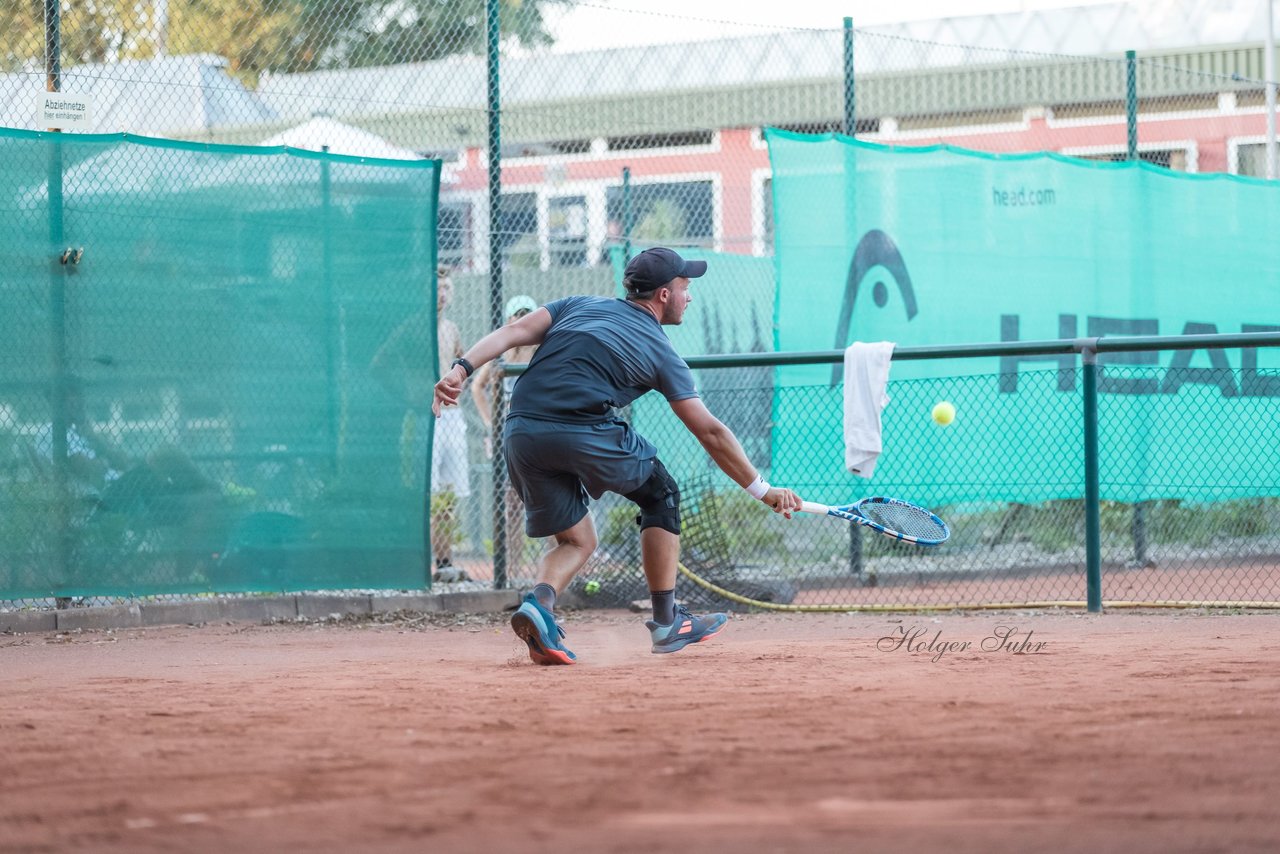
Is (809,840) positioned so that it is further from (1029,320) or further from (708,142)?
(708,142)

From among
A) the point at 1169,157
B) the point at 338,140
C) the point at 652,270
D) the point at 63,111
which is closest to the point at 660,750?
the point at 652,270

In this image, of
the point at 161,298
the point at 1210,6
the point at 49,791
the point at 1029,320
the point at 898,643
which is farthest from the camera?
the point at 1210,6

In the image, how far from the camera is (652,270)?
250 inches

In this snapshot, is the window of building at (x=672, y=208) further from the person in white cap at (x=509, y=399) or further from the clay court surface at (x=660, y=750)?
the clay court surface at (x=660, y=750)

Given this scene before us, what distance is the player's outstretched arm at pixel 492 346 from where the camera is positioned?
5.93m

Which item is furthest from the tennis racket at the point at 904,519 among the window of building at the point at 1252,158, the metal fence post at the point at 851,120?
the window of building at the point at 1252,158

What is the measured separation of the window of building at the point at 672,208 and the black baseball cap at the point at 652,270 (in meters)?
7.76

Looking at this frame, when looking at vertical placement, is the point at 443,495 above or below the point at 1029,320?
below

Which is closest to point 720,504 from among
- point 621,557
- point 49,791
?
point 621,557

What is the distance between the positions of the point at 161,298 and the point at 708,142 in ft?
31.0

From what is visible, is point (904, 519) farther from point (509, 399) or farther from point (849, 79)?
point (849, 79)

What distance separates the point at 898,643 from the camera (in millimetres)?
6891

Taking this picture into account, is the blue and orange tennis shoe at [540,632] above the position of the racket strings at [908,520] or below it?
below

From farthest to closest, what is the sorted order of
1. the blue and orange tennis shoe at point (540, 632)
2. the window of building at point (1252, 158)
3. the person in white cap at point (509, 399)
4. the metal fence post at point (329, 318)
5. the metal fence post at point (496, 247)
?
1. the window of building at point (1252, 158)
2. the person in white cap at point (509, 399)
3. the metal fence post at point (496, 247)
4. the metal fence post at point (329, 318)
5. the blue and orange tennis shoe at point (540, 632)
